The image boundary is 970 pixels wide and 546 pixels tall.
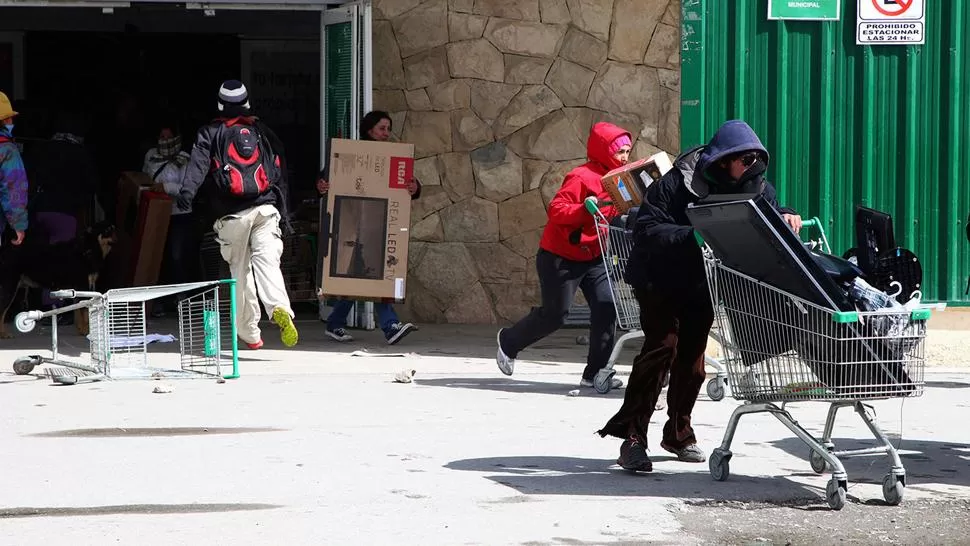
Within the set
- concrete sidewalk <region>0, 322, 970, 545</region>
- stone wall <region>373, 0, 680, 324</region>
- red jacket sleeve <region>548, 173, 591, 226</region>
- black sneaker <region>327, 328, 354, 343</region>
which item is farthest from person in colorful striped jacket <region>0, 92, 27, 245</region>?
red jacket sleeve <region>548, 173, 591, 226</region>

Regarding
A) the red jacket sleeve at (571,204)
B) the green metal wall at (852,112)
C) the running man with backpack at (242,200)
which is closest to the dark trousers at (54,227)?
the running man with backpack at (242,200)

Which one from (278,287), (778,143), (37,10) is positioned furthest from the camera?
(37,10)

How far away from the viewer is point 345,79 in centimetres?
1275

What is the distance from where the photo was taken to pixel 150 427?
27.3 feet

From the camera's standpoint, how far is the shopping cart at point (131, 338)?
31.5 ft

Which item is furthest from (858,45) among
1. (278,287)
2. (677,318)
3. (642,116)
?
(677,318)

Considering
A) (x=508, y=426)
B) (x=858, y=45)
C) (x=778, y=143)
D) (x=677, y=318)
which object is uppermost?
(x=858, y=45)

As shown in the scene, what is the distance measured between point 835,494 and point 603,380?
3308 millimetres

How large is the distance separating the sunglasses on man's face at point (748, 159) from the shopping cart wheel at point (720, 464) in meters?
1.30

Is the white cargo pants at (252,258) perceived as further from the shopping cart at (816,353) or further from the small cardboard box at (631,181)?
the shopping cart at (816,353)

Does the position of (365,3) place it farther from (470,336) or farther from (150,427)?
(150,427)

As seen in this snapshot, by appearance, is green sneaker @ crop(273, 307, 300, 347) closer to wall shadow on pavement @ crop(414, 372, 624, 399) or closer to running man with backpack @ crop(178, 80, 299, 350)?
running man with backpack @ crop(178, 80, 299, 350)

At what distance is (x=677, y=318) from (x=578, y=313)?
608cm

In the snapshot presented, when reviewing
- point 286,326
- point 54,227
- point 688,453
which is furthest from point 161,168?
point 688,453
